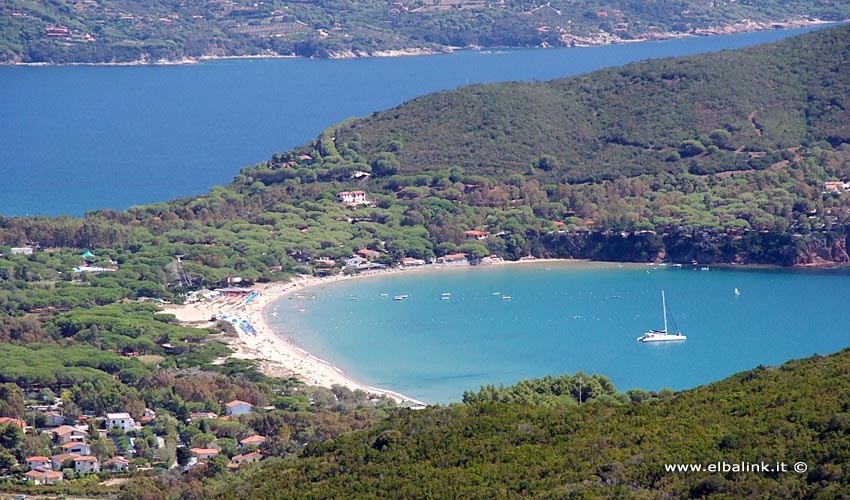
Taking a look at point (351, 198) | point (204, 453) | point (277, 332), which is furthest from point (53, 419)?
point (351, 198)

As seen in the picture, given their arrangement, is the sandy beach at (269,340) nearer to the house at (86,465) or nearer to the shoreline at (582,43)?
the house at (86,465)

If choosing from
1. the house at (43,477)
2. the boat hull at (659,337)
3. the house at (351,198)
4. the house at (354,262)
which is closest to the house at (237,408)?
the house at (43,477)

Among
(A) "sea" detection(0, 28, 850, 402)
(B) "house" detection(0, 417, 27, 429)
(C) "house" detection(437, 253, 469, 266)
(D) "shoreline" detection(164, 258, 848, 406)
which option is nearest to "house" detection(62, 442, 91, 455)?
(B) "house" detection(0, 417, 27, 429)

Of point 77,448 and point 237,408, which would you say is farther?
point 237,408

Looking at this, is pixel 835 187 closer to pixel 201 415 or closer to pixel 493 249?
pixel 493 249

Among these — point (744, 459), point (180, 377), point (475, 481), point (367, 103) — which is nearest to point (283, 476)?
point (475, 481)

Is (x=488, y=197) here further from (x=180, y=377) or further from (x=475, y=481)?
(x=475, y=481)

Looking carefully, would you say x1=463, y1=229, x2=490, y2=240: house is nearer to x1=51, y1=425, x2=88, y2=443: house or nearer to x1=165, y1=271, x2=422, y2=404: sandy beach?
x1=165, y1=271, x2=422, y2=404: sandy beach
